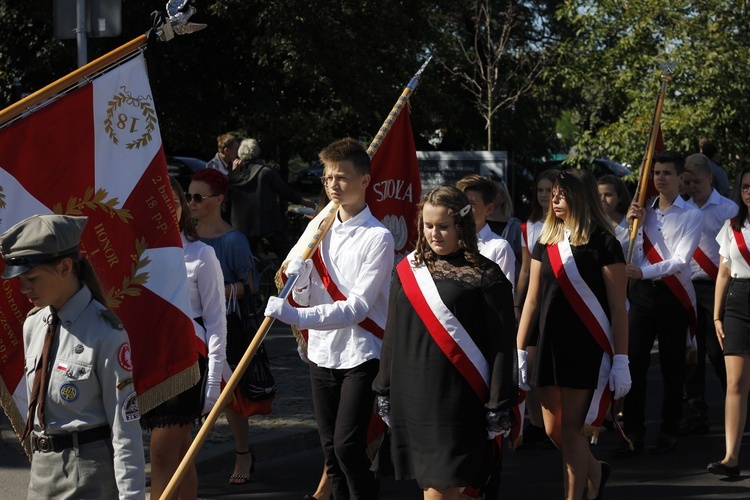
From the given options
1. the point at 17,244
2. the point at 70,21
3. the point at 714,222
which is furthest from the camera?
the point at 714,222

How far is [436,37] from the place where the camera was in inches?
907

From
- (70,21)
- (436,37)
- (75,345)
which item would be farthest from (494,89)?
(75,345)

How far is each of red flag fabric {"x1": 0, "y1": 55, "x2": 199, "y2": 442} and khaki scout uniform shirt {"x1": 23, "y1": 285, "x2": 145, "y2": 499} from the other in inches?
45.9

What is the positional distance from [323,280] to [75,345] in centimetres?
216

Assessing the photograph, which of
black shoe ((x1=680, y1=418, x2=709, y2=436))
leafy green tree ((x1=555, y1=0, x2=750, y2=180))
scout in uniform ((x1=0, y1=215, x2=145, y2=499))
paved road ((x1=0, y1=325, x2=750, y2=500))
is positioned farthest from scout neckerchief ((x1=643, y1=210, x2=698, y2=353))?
leafy green tree ((x1=555, y1=0, x2=750, y2=180))

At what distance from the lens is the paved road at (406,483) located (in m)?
6.77

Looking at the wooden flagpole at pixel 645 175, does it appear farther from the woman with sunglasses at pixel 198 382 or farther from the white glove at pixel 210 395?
the white glove at pixel 210 395

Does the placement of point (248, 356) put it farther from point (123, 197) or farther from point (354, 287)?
point (123, 197)

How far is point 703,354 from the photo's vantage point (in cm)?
850

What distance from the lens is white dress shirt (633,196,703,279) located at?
7508 millimetres

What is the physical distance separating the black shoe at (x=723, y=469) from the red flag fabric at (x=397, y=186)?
2.40 meters

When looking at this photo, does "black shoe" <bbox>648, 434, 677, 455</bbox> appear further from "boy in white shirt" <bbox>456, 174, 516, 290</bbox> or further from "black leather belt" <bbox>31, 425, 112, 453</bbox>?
"black leather belt" <bbox>31, 425, 112, 453</bbox>

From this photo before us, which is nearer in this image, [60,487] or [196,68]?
[60,487]

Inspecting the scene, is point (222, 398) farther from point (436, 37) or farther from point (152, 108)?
point (436, 37)
